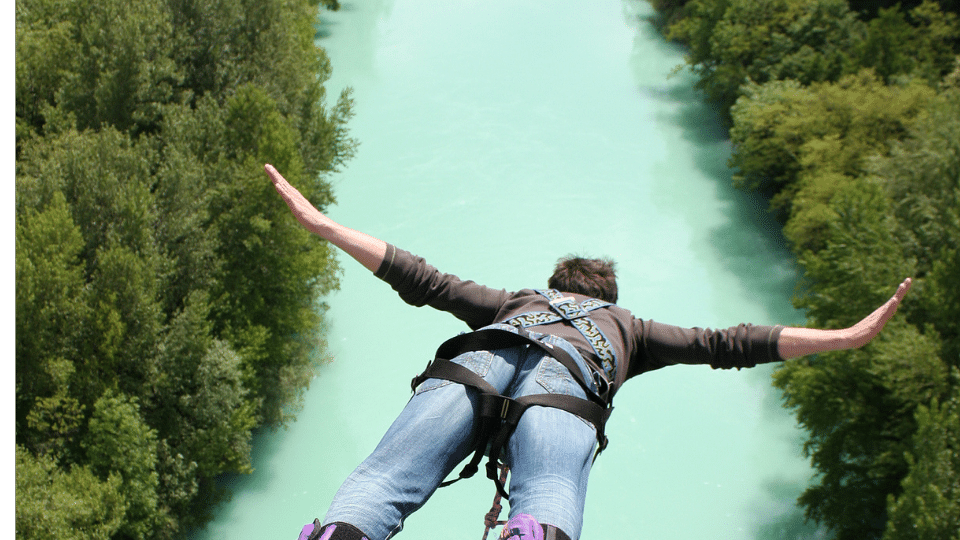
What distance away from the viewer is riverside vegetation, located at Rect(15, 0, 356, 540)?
1076cm

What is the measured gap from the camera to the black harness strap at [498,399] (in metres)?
3.98

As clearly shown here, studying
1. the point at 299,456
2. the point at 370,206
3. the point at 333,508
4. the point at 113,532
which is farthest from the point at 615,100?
the point at 333,508

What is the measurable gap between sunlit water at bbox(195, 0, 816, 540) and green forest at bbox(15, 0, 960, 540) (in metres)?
1.14

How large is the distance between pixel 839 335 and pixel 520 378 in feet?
5.14

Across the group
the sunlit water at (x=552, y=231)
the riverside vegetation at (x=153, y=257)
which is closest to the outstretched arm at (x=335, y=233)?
the riverside vegetation at (x=153, y=257)

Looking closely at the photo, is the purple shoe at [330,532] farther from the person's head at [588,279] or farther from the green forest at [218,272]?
the green forest at [218,272]

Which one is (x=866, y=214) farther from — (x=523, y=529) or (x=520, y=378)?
(x=523, y=529)

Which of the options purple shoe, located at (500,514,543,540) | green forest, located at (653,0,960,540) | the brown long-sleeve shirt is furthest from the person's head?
green forest, located at (653,0,960,540)

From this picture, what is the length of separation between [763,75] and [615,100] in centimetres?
544

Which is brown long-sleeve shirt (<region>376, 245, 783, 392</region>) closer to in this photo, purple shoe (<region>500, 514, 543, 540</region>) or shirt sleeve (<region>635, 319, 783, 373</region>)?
shirt sleeve (<region>635, 319, 783, 373</region>)

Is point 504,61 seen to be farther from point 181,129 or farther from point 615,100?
point 181,129

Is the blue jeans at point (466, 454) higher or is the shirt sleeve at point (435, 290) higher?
the shirt sleeve at point (435, 290)

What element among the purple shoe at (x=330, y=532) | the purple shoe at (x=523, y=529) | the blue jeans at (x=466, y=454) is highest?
the blue jeans at (x=466, y=454)

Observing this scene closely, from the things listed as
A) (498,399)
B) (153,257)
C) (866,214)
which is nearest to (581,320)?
(498,399)
